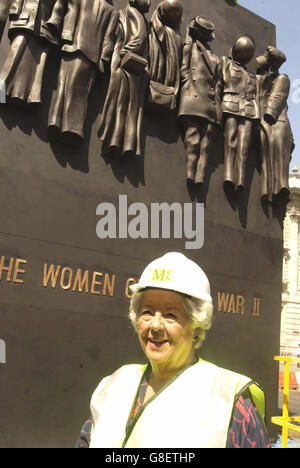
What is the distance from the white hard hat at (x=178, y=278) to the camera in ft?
7.56

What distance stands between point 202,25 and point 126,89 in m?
2.09

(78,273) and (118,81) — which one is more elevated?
(118,81)

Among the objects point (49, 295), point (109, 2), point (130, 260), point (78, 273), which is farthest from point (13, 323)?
point (109, 2)

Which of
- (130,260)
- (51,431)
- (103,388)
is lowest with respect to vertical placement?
(51,431)

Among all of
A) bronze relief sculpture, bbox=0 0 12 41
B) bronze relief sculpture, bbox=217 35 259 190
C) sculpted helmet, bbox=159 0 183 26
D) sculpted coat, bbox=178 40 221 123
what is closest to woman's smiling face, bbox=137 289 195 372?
bronze relief sculpture, bbox=0 0 12 41

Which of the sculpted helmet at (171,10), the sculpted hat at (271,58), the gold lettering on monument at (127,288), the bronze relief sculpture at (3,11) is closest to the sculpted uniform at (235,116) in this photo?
the sculpted hat at (271,58)

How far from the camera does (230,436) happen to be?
6.72ft

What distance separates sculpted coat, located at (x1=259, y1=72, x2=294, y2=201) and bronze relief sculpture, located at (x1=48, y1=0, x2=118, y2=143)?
3.22 meters

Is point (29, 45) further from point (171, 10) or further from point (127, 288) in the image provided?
point (127, 288)

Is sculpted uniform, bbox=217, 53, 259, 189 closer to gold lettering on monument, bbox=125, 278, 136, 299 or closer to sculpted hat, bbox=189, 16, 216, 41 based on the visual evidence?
sculpted hat, bbox=189, 16, 216, 41

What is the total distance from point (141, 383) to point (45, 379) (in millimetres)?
3651

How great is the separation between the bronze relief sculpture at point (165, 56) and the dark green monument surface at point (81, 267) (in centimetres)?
28

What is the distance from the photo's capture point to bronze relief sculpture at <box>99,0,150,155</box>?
6.64 m
